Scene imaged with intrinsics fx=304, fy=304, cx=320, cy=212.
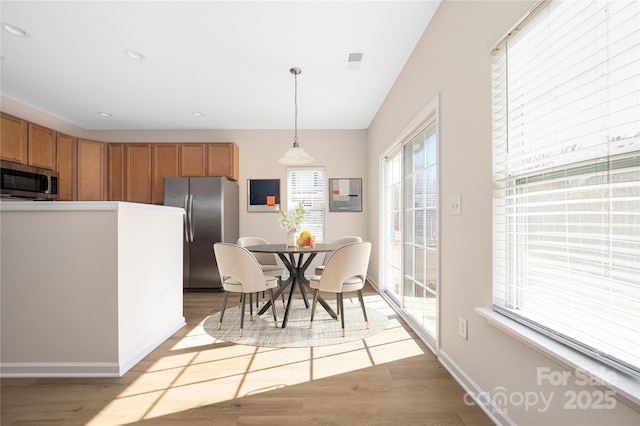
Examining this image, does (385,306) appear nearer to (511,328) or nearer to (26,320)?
(511,328)

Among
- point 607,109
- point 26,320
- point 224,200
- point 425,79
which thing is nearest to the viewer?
point 607,109

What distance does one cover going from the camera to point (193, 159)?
194 inches

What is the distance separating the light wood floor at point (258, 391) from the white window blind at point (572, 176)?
790mm

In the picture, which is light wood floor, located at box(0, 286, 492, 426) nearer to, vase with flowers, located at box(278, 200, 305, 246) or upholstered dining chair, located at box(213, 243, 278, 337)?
upholstered dining chair, located at box(213, 243, 278, 337)

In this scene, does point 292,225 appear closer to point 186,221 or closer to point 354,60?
point 354,60

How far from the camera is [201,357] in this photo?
2.35 metres

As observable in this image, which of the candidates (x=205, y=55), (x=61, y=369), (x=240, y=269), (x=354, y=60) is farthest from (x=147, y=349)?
(x=354, y=60)

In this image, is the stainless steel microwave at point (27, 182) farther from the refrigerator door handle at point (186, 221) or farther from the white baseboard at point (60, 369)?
the white baseboard at point (60, 369)

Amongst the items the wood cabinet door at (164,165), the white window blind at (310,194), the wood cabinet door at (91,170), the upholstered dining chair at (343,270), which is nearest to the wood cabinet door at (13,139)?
the wood cabinet door at (91,170)

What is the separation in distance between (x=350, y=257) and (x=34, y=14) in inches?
125

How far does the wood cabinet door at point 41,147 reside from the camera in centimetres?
384

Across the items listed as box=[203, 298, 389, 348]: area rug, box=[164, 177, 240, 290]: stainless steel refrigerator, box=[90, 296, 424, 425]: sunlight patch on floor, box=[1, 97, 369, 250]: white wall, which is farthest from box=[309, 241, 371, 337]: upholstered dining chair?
box=[1, 97, 369, 250]: white wall

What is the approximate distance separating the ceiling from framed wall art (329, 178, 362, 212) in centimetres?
122

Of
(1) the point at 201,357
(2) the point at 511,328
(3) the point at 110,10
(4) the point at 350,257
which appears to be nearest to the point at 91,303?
(1) the point at 201,357
